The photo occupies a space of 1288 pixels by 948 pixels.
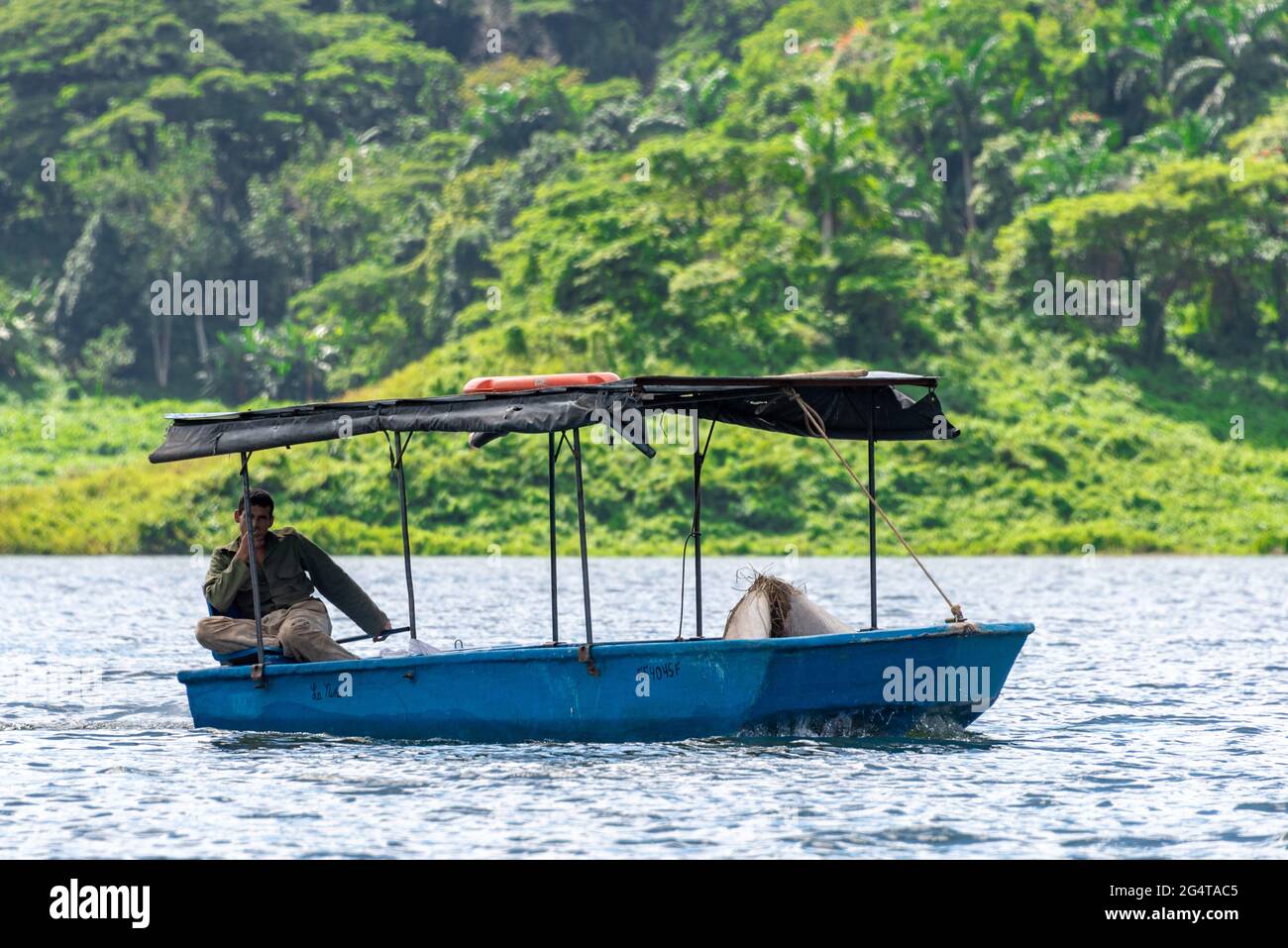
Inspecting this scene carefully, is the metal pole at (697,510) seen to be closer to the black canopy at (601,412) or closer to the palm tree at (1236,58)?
the black canopy at (601,412)

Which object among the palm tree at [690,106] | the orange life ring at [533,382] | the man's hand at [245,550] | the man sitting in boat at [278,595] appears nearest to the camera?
the orange life ring at [533,382]

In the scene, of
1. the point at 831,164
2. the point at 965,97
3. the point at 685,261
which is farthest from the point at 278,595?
the point at 965,97

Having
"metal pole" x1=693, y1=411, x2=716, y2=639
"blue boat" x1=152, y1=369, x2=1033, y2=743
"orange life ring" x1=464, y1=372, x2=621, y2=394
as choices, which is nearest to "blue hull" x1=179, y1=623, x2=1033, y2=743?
"blue boat" x1=152, y1=369, x2=1033, y2=743

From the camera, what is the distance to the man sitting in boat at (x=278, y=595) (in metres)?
15.0

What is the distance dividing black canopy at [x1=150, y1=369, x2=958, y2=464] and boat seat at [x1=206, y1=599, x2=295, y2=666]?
131cm

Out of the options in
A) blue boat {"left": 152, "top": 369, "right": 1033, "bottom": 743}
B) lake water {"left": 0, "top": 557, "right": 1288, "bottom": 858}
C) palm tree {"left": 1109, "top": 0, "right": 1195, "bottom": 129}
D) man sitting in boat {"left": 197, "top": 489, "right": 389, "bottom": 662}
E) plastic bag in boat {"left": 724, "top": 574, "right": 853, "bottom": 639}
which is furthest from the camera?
palm tree {"left": 1109, "top": 0, "right": 1195, "bottom": 129}

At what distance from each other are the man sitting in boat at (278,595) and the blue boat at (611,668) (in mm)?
224

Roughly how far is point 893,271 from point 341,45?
34.4 meters

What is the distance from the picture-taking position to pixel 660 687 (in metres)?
14.0

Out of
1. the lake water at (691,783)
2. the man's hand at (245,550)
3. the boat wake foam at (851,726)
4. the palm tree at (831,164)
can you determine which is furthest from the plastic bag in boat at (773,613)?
the palm tree at (831,164)

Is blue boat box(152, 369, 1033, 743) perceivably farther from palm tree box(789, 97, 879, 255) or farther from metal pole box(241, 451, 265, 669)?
palm tree box(789, 97, 879, 255)

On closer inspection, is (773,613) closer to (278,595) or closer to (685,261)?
(278,595)

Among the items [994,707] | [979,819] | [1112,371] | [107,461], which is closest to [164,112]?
[107,461]

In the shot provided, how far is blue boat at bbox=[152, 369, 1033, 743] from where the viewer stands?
13.6m
